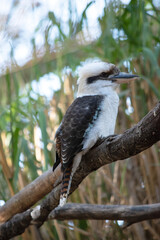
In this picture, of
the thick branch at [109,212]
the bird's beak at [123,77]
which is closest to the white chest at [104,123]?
the bird's beak at [123,77]

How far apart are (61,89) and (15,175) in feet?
2.40

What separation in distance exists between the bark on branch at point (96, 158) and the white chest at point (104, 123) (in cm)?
4

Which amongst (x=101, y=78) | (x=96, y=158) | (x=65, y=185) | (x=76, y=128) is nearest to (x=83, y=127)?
(x=76, y=128)

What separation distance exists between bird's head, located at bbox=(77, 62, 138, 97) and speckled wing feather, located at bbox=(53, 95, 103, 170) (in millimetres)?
180

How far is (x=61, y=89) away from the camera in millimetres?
2660

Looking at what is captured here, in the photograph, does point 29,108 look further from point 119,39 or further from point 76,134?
point 76,134

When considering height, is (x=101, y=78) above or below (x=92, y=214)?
above

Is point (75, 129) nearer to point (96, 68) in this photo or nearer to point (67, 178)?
point (67, 178)

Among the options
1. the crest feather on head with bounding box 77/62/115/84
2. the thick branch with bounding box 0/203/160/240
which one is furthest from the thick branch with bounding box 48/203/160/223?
the crest feather on head with bounding box 77/62/115/84

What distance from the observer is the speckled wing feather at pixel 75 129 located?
1.62m

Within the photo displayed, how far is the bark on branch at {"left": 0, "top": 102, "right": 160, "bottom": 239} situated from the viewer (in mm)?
1191

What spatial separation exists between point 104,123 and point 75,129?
0.48ft

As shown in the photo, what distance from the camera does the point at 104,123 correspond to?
1714mm

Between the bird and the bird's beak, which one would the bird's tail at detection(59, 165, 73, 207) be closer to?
the bird
